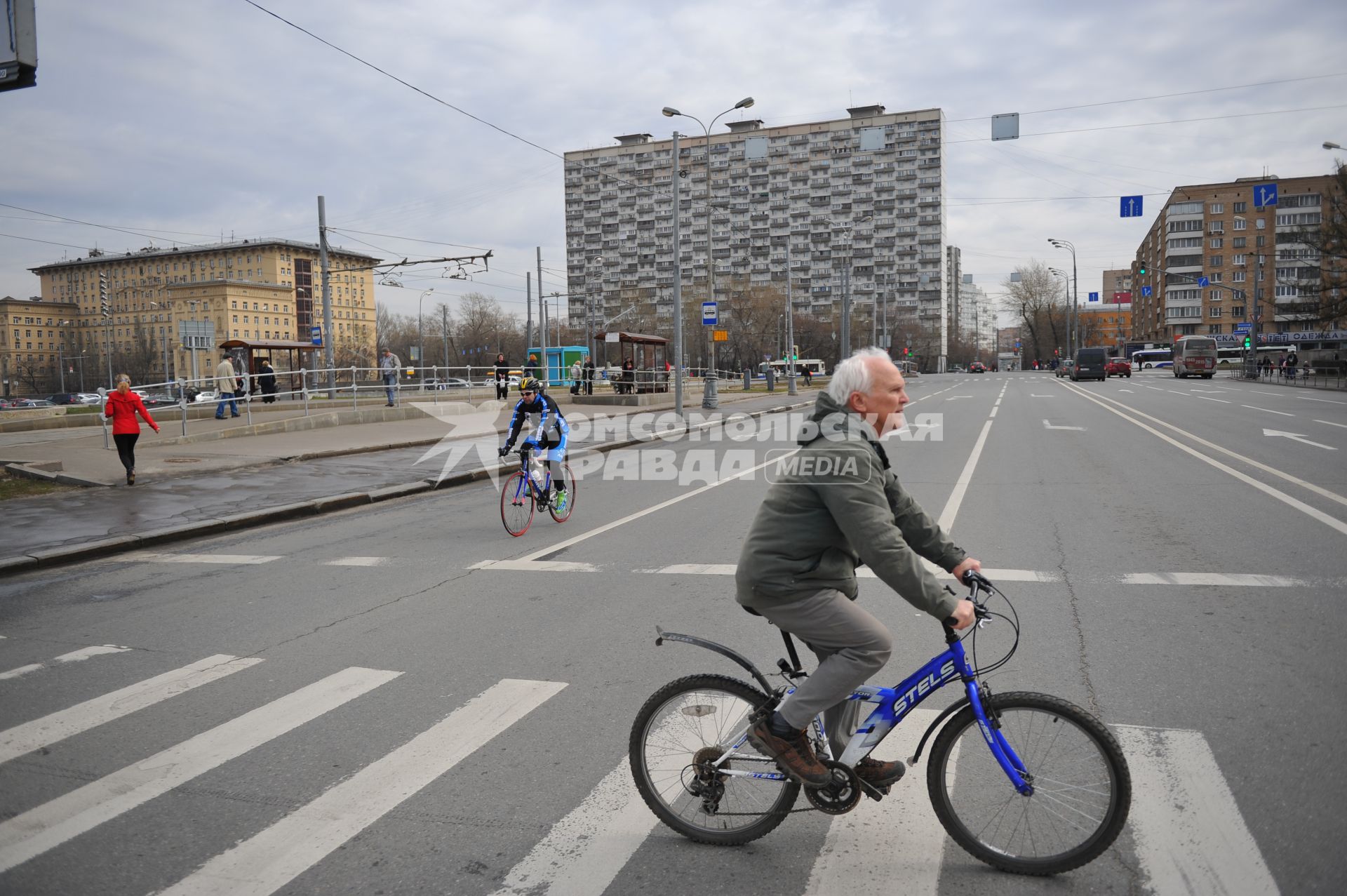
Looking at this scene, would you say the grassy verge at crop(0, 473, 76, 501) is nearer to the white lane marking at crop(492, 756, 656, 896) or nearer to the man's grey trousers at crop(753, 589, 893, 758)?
the white lane marking at crop(492, 756, 656, 896)

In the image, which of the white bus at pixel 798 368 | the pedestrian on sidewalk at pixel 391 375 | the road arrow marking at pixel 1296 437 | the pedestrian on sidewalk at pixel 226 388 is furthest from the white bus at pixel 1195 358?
the pedestrian on sidewalk at pixel 226 388

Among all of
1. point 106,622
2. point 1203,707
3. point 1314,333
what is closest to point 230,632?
point 106,622

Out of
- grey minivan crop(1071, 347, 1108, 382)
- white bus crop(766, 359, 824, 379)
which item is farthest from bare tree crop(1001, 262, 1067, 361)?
grey minivan crop(1071, 347, 1108, 382)

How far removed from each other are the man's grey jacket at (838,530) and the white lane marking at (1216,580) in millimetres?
4598

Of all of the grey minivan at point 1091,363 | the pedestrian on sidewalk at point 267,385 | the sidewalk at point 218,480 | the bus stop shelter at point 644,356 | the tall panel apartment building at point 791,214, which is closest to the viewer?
the sidewalk at point 218,480

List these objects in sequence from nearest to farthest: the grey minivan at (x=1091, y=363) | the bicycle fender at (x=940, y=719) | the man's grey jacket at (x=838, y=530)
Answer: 1. the man's grey jacket at (x=838, y=530)
2. the bicycle fender at (x=940, y=719)
3. the grey minivan at (x=1091, y=363)

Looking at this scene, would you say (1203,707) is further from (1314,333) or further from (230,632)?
(1314,333)

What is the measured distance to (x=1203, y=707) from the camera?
4.36 m

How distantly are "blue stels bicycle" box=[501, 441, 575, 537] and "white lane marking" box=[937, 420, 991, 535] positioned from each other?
4.16m

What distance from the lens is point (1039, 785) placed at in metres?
3.11

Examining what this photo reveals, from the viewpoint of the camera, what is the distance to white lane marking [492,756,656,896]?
301 cm

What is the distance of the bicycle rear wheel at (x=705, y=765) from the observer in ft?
10.8

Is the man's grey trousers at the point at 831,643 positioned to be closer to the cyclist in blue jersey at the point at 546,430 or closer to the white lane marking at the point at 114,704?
the white lane marking at the point at 114,704

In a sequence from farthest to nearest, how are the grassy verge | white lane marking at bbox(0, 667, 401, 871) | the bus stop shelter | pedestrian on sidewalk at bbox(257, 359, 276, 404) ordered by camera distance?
the bus stop shelter < pedestrian on sidewalk at bbox(257, 359, 276, 404) < the grassy verge < white lane marking at bbox(0, 667, 401, 871)
